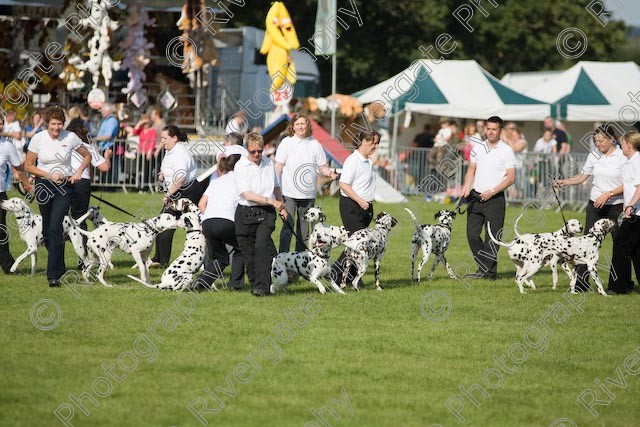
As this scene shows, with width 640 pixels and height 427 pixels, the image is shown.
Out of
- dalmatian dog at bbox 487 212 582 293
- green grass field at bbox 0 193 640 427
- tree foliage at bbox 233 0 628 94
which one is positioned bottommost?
green grass field at bbox 0 193 640 427

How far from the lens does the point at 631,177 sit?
12320mm

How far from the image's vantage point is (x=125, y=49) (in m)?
27.6

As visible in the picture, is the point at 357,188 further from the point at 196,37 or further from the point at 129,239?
the point at 196,37

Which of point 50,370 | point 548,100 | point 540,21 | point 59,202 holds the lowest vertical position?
point 50,370

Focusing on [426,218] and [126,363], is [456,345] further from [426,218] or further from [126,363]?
[426,218]

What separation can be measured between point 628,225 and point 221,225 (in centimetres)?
499

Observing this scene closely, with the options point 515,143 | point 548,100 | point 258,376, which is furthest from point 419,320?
point 548,100

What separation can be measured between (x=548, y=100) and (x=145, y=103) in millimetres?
12308

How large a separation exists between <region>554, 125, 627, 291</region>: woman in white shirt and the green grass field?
1.08 metres

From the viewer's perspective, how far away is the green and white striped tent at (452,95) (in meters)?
29.5

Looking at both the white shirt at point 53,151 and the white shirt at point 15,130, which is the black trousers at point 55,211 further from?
the white shirt at point 15,130

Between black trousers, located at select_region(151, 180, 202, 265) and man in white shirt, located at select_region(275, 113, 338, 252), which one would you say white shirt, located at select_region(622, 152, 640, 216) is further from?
black trousers, located at select_region(151, 180, 202, 265)

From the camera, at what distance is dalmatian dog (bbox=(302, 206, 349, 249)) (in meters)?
12.2

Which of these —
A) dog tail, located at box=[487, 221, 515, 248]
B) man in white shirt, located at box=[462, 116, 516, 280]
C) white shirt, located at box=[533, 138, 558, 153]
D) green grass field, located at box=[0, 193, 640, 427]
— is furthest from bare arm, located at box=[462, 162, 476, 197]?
white shirt, located at box=[533, 138, 558, 153]
